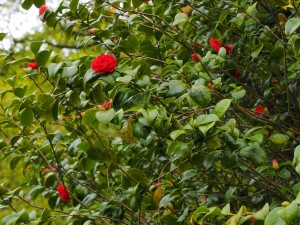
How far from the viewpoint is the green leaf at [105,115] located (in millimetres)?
1554

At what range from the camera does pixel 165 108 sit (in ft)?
6.00

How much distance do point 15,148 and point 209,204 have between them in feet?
2.98

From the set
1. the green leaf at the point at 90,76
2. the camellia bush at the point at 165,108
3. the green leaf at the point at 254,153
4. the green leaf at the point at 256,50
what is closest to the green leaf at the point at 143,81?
the camellia bush at the point at 165,108

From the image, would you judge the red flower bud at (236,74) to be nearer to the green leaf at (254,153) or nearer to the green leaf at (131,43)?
the green leaf at (131,43)

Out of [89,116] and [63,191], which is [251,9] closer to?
[89,116]

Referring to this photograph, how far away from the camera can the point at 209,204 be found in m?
2.33

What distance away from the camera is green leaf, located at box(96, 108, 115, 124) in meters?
1.55

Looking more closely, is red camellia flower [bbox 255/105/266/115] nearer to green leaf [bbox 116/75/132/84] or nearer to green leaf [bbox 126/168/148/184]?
green leaf [bbox 126/168/148/184]

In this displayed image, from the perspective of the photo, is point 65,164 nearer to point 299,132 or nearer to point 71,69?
point 71,69

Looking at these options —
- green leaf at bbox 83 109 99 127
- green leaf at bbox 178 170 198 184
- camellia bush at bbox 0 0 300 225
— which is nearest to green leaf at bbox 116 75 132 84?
camellia bush at bbox 0 0 300 225

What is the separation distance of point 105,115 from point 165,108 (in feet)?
1.02

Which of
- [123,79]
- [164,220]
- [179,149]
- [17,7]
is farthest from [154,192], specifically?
[17,7]

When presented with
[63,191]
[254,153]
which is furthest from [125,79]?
[63,191]

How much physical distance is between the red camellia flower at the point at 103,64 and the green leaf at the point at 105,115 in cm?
14
